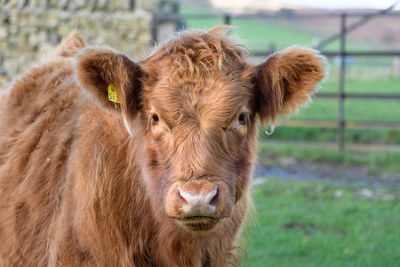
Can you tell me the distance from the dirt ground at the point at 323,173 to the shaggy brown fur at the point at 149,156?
5650 mm

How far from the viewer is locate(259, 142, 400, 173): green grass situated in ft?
34.4

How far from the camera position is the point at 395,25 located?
1838 inches

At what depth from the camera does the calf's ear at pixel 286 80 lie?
354 cm

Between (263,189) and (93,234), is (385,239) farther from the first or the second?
(93,234)

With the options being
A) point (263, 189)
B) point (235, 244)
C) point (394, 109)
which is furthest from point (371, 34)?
point (235, 244)

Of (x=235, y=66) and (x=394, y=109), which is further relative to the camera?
(x=394, y=109)

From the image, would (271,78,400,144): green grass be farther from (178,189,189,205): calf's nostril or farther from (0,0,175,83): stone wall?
(178,189,189,205): calf's nostril

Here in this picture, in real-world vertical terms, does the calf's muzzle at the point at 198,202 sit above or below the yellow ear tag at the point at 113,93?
below

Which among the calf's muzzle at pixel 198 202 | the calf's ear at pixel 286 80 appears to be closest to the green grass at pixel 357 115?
the calf's ear at pixel 286 80

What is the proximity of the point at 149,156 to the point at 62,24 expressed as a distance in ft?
30.6

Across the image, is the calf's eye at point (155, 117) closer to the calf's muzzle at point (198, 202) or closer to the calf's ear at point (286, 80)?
the calf's muzzle at point (198, 202)

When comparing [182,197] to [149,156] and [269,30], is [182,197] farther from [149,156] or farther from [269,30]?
[269,30]

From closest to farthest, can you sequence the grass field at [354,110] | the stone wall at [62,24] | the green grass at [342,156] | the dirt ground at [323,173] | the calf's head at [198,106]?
the calf's head at [198,106] → the dirt ground at [323,173] → the green grass at [342,156] → the stone wall at [62,24] → the grass field at [354,110]

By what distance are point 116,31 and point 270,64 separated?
28.6 ft
